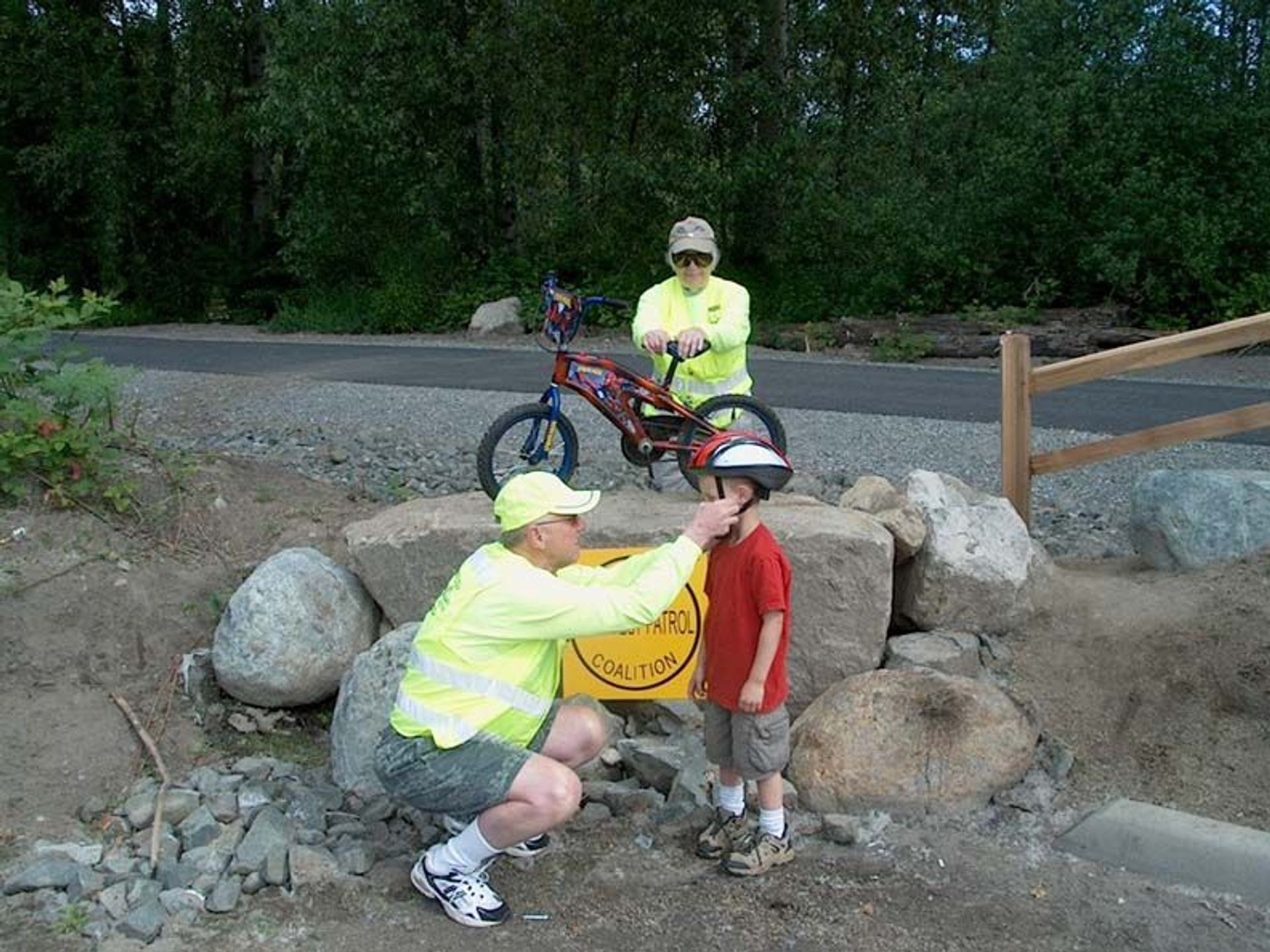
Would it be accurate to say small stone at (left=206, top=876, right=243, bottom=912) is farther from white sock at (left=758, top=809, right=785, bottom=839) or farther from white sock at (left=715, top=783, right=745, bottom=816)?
white sock at (left=758, top=809, right=785, bottom=839)

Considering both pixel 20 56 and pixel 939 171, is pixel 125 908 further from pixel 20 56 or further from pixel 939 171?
pixel 20 56

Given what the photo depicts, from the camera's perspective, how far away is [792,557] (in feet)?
18.1

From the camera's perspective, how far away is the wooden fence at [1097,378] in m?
5.83

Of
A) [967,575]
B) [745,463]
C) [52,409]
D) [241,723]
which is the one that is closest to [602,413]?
[967,575]

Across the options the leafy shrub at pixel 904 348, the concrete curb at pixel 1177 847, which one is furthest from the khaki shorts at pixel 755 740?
the leafy shrub at pixel 904 348

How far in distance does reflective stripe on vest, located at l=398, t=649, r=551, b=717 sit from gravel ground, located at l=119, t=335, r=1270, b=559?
3.63 m

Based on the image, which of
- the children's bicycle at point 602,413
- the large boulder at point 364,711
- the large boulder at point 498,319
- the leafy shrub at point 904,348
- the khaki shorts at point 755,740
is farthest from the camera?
the large boulder at point 498,319

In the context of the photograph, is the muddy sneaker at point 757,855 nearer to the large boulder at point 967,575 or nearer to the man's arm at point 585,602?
the man's arm at point 585,602

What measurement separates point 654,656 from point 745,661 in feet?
4.65

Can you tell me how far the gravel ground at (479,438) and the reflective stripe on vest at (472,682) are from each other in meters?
3.63

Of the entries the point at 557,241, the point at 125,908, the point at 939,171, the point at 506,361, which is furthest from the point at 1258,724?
the point at 557,241

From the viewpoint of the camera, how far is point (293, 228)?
77.5 feet

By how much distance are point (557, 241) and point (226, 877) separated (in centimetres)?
1891

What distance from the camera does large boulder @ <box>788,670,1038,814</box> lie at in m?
4.82
